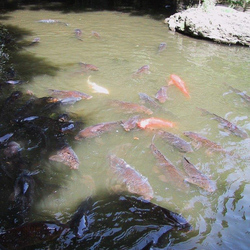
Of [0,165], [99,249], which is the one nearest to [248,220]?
[99,249]

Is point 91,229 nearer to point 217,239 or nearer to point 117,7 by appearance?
point 217,239

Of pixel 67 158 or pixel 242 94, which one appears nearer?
pixel 67 158

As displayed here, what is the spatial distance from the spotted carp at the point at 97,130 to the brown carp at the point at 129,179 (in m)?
0.79

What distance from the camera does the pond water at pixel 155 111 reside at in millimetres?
3408

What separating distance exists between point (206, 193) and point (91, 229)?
1716 mm

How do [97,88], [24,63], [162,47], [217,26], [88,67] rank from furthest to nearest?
[217,26] < [162,47] < [24,63] < [88,67] < [97,88]

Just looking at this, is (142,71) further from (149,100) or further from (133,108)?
(133,108)

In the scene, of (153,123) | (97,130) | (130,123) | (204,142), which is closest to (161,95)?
(153,123)

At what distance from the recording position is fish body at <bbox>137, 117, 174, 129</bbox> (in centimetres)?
500

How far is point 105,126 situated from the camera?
483cm

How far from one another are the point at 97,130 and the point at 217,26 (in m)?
8.59

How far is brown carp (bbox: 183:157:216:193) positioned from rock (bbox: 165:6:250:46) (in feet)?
27.3

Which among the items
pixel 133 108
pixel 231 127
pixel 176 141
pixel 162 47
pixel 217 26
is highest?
pixel 217 26

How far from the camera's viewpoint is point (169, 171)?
3.91m
